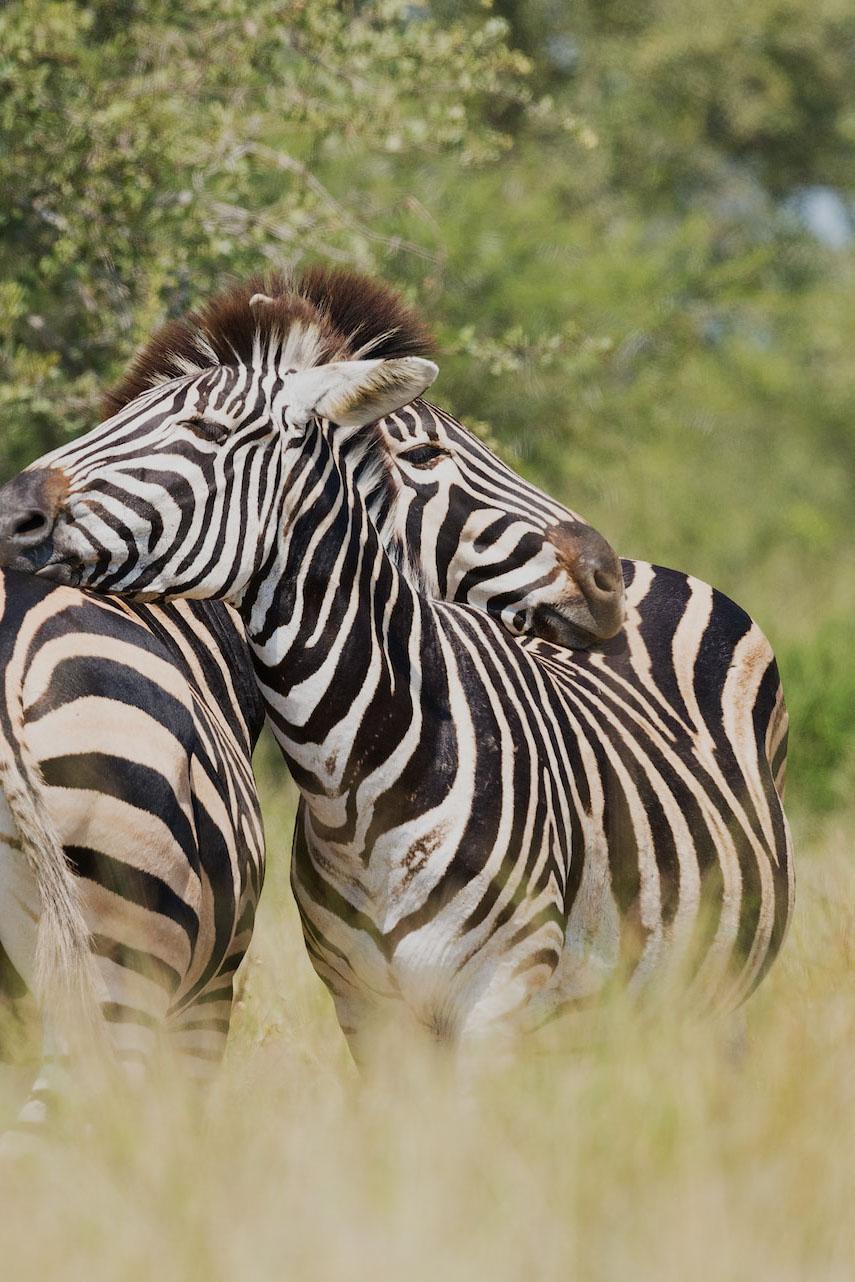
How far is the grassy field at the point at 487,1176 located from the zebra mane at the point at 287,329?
149cm

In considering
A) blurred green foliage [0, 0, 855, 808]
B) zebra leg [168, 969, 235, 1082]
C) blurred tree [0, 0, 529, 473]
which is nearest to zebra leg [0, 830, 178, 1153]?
zebra leg [168, 969, 235, 1082]

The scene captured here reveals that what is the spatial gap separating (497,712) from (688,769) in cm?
89

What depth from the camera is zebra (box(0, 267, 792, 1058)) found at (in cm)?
303

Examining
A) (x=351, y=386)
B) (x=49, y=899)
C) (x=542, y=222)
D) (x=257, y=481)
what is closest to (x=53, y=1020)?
(x=49, y=899)

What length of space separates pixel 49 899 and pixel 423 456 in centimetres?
166

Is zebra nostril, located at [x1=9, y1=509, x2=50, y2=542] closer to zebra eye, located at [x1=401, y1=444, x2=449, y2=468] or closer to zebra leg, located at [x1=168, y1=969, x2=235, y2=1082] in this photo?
zebra leg, located at [x1=168, y1=969, x2=235, y2=1082]

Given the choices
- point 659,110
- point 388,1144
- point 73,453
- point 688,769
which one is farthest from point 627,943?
point 659,110

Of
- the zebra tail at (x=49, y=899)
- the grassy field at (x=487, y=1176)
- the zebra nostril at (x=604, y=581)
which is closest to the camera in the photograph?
the grassy field at (x=487, y=1176)

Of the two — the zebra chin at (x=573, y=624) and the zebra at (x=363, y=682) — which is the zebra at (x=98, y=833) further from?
the zebra chin at (x=573, y=624)

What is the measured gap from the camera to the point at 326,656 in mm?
3141

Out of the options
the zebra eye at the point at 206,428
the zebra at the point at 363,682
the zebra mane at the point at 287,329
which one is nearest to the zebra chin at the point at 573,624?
the zebra at the point at 363,682

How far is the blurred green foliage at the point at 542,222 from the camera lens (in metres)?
6.38

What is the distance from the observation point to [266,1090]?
3264mm

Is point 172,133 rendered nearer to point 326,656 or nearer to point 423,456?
point 423,456
